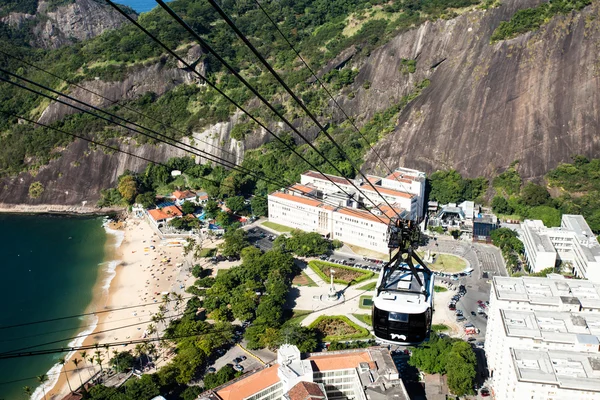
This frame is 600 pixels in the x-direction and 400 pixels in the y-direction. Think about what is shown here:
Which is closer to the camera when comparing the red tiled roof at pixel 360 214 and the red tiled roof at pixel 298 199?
the red tiled roof at pixel 360 214

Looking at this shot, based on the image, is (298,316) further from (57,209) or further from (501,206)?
(57,209)

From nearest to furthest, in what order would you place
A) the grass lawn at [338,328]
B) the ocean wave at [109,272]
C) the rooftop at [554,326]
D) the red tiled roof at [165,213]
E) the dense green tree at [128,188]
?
the rooftop at [554,326] < the grass lawn at [338,328] < the ocean wave at [109,272] < the red tiled roof at [165,213] < the dense green tree at [128,188]

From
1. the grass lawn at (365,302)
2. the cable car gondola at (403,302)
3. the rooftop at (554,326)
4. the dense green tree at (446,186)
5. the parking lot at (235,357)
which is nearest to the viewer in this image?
the cable car gondola at (403,302)

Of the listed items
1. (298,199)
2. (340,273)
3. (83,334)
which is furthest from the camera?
(298,199)

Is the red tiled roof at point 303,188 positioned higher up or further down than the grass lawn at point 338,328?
higher up

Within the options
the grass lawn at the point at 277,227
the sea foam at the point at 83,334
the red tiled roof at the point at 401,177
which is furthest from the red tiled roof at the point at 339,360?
the red tiled roof at the point at 401,177

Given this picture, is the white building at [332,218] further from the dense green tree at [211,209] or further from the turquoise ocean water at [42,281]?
the turquoise ocean water at [42,281]

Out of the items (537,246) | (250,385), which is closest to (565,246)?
(537,246)

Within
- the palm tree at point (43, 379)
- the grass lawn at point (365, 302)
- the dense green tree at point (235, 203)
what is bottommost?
the palm tree at point (43, 379)
